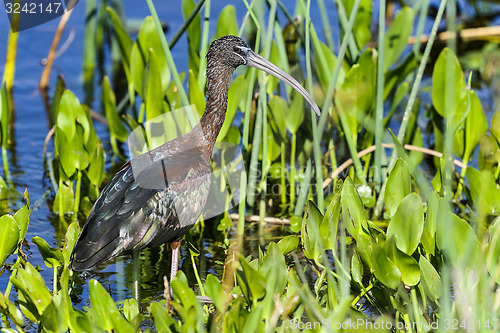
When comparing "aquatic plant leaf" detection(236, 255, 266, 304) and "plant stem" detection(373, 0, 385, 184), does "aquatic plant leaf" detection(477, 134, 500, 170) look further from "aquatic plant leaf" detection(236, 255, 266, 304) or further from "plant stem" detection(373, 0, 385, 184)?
"aquatic plant leaf" detection(236, 255, 266, 304)

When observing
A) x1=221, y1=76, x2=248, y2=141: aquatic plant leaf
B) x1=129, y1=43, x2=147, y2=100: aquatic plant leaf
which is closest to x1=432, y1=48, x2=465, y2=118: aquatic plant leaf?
x1=221, y1=76, x2=248, y2=141: aquatic plant leaf

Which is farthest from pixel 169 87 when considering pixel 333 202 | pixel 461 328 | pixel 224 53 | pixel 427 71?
pixel 427 71

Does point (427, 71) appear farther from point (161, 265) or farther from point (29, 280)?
point (29, 280)

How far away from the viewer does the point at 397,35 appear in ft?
20.0

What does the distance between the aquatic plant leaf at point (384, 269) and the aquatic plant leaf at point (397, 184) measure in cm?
58

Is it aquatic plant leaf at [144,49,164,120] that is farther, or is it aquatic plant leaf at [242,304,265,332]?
aquatic plant leaf at [144,49,164,120]

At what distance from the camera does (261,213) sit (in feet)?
18.1

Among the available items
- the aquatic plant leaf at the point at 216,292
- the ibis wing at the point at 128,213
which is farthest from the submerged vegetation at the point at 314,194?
the ibis wing at the point at 128,213

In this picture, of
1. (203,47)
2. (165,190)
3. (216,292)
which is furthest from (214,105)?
(216,292)

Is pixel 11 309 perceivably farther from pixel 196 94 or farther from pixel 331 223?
pixel 196 94

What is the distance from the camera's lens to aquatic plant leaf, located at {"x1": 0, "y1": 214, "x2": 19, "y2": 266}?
3754 millimetres

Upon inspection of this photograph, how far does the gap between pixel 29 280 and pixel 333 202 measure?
1566 millimetres

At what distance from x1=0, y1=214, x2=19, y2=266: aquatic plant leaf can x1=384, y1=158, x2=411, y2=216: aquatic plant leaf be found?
1991 mm

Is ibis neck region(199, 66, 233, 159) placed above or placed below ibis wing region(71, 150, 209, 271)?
above
